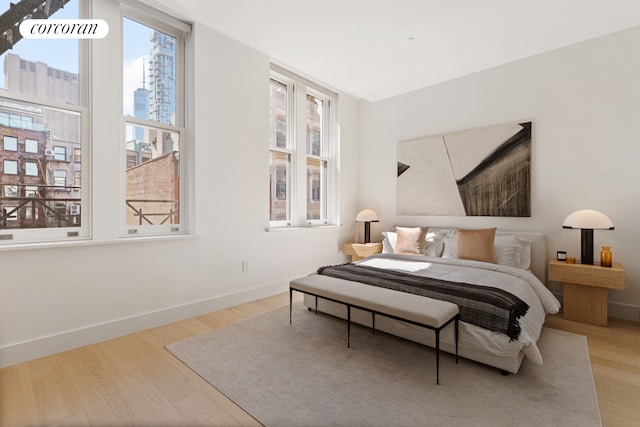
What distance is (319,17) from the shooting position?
9.36 ft

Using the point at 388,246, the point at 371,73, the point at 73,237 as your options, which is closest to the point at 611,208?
the point at 388,246

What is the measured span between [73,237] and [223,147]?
1553 mm

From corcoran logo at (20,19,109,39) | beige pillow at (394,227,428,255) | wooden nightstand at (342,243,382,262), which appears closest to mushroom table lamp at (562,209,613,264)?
beige pillow at (394,227,428,255)

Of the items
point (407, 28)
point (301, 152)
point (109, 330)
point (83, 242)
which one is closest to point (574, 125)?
point (407, 28)

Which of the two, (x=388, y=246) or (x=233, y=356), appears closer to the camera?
A: (x=233, y=356)

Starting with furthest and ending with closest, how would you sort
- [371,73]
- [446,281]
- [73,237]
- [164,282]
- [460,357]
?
[371,73]
[164,282]
[446,281]
[73,237]
[460,357]

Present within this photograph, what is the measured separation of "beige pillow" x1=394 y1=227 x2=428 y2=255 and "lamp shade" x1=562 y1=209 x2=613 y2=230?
1.46 meters

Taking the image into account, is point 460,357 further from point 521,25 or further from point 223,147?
point 521,25

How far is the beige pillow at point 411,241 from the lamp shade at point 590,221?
1.46 m

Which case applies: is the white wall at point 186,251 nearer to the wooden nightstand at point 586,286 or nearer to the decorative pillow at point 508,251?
the decorative pillow at point 508,251

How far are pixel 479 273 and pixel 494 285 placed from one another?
36 cm

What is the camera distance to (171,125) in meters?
3.00

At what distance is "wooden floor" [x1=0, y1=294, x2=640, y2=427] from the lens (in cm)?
160

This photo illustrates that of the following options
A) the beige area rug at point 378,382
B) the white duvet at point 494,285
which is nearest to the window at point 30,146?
the beige area rug at point 378,382
